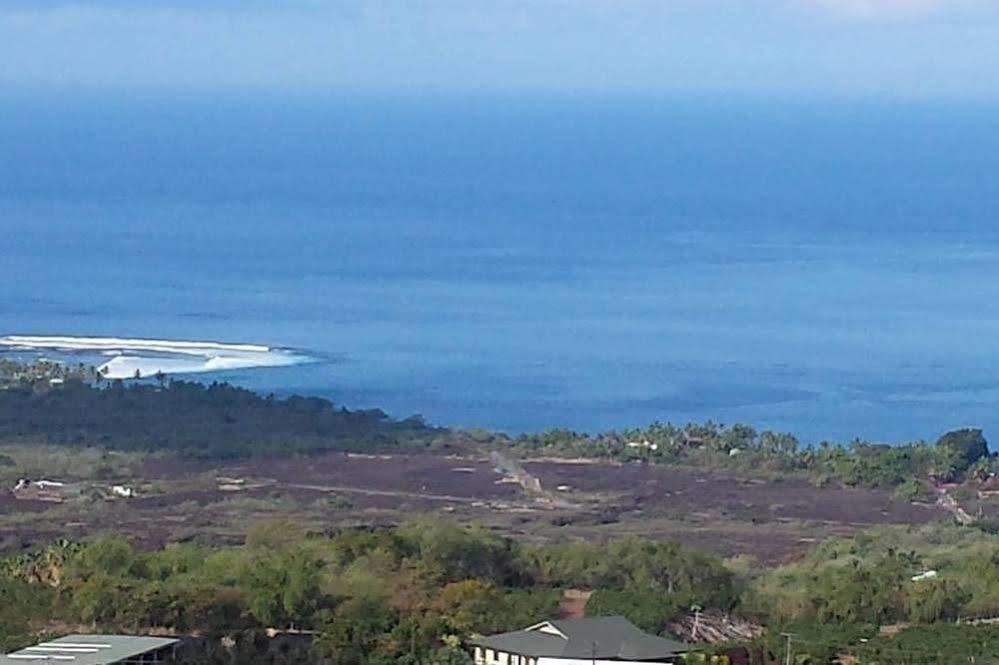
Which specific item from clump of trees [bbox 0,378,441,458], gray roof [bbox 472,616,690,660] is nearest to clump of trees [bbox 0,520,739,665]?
gray roof [bbox 472,616,690,660]

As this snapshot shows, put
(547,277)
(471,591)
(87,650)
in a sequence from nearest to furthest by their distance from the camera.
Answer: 1. (87,650)
2. (471,591)
3. (547,277)

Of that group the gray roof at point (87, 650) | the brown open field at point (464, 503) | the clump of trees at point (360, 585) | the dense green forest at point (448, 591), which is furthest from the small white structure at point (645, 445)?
the gray roof at point (87, 650)

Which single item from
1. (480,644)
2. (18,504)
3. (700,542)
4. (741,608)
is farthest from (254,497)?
(480,644)

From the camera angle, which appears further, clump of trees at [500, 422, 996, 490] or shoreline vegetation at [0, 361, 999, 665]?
clump of trees at [500, 422, 996, 490]

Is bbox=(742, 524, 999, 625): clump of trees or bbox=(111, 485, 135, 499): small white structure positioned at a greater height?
bbox=(111, 485, 135, 499): small white structure

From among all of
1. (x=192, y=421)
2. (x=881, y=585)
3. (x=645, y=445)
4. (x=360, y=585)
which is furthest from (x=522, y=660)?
(x=192, y=421)

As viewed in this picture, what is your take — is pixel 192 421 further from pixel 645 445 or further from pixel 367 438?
pixel 645 445

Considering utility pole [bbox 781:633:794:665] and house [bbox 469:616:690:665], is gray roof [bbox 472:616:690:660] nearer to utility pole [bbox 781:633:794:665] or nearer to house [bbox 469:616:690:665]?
house [bbox 469:616:690:665]
